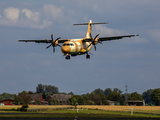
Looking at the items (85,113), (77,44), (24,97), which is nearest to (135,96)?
(24,97)

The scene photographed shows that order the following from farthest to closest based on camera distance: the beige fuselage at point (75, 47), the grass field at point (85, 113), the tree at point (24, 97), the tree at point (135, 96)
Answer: the tree at point (135, 96) < the tree at point (24, 97) < the beige fuselage at point (75, 47) < the grass field at point (85, 113)

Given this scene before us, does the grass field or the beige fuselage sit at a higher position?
the beige fuselage

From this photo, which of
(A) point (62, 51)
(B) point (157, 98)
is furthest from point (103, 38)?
(B) point (157, 98)

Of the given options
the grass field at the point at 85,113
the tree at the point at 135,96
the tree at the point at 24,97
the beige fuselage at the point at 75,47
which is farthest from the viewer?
the tree at the point at 135,96

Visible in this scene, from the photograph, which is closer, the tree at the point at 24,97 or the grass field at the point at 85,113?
the grass field at the point at 85,113

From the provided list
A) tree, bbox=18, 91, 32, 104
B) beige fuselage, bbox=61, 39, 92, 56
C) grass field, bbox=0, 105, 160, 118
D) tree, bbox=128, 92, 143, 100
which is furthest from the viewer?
tree, bbox=128, 92, 143, 100

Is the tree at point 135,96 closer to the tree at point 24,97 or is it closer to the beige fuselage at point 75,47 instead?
the tree at point 24,97

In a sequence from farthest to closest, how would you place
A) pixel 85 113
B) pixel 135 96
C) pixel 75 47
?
pixel 135 96 → pixel 85 113 → pixel 75 47

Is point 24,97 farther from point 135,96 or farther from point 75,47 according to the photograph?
point 135,96

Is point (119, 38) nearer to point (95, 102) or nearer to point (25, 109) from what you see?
point (25, 109)

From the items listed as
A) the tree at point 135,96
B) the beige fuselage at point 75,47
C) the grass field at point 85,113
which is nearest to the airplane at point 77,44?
the beige fuselage at point 75,47

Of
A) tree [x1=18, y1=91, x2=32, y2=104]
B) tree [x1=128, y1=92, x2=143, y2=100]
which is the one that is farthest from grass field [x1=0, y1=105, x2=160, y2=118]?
tree [x1=128, y1=92, x2=143, y2=100]

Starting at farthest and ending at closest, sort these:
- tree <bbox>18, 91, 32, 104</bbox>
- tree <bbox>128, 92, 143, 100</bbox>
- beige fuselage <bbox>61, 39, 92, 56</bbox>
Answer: tree <bbox>128, 92, 143, 100</bbox> → tree <bbox>18, 91, 32, 104</bbox> → beige fuselage <bbox>61, 39, 92, 56</bbox>

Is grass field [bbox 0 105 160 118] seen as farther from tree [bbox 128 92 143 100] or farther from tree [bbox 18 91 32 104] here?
tree [bbox 128 92 143 100]
